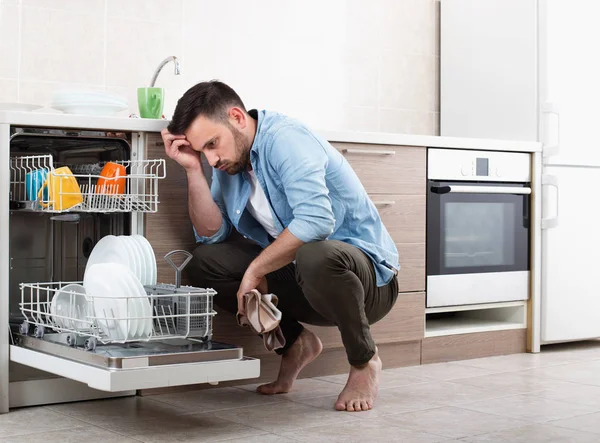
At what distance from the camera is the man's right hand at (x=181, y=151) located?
2832 mm

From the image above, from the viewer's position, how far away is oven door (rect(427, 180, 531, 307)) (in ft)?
12.2

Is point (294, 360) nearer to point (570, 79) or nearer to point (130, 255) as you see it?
point (130, 255)

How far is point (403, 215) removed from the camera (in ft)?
11.9

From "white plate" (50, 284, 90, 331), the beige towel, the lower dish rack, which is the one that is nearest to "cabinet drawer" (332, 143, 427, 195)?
the beige towel

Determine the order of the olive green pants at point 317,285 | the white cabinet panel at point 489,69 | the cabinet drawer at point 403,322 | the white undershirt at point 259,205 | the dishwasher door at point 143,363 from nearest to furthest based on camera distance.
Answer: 1. the dishwasher door at point 143,363
2. the olive green pants at point 317,285
3. the white undershirt at point 259,205
4. the cabinet drawer at point 403,322
5. the white cabinet panel at point 489,69

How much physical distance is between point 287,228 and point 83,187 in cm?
71

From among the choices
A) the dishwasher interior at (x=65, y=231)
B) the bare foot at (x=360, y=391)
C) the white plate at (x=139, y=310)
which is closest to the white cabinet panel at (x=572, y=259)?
the bare foot at (x=360, y=391)

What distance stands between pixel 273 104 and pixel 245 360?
188cm

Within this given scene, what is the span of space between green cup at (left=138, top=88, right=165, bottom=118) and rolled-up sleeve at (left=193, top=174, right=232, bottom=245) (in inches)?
14.8

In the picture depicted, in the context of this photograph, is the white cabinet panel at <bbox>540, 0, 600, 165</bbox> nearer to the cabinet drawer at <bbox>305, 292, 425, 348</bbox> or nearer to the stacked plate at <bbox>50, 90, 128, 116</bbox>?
the cabinet drawer at <bbox>305, 292, 425, 348</bbox>

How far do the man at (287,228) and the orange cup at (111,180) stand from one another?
0.17 metres

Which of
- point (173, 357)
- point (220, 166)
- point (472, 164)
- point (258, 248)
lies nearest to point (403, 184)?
point (472, 164)

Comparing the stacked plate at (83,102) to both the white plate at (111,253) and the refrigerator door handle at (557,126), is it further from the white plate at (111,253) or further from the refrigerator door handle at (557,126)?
the refrigerator door handle at (557,126)

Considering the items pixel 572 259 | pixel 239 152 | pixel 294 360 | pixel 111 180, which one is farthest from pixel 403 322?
pixel 111 180
